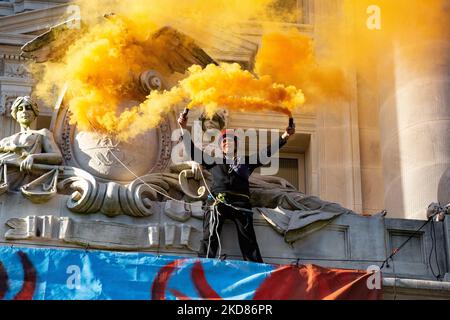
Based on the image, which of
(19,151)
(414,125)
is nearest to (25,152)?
(19,151)

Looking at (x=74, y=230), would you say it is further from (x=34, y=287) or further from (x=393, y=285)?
(x=393, y=285)

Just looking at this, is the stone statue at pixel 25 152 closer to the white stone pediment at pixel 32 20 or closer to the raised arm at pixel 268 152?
the raised arm at pixel 268 152

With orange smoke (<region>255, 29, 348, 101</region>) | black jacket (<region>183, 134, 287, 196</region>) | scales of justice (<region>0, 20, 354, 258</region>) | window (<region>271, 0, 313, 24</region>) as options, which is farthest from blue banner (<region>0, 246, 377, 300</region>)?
window (<region>271, 0, 313, 24</region>)


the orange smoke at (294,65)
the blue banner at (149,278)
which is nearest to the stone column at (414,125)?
the orange smoke at (294,65)

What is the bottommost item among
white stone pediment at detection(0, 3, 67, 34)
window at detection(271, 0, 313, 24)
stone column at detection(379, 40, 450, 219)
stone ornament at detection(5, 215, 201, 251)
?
stone ornament at detection(5, 215, 201, 251)

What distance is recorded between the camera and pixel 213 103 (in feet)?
76.3

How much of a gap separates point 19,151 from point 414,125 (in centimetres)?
867

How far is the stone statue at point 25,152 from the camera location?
2242cm

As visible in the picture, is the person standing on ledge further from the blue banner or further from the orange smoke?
the orange smoke

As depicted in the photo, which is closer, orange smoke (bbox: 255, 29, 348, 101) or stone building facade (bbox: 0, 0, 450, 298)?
orange smoke (bbox: 255, 29, 348, 101)

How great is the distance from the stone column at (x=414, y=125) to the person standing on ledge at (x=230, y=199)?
4.60 m

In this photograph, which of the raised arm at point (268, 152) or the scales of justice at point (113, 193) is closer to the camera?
the scales of justice at point (113, 193)

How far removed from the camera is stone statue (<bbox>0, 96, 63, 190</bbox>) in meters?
22.4

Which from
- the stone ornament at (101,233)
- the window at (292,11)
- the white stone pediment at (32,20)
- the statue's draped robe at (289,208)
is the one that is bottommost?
the stone ornament at (101,233)
